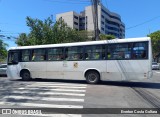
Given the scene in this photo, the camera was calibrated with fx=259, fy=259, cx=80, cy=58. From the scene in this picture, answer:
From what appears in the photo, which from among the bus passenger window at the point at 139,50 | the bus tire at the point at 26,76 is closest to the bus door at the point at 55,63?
the bus tire at the point at 26,76

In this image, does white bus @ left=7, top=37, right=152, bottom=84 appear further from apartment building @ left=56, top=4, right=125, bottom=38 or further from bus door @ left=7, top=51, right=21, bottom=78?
apartment building @ left=56, top=4, right=125, bottom=38

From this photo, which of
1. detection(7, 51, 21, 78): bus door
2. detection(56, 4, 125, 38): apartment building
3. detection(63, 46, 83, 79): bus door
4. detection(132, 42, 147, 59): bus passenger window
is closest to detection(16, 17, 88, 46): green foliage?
detection(7, 51, 21, 78): bus door

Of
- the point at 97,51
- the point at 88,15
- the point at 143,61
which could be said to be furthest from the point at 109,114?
the point at 88,15

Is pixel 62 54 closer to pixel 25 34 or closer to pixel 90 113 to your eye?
pixel 90 113

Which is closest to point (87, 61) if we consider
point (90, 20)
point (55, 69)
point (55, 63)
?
point (55, 63)

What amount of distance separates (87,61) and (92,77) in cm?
109

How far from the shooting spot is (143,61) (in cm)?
1507

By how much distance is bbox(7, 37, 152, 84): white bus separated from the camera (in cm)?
1529

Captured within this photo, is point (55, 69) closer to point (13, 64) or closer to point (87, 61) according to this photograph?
point (87, 61)

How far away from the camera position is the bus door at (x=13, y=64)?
19844mm

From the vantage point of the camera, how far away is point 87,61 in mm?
16891

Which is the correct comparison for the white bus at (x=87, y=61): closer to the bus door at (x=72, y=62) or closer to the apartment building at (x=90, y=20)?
the bus door at (x=72, y=62)

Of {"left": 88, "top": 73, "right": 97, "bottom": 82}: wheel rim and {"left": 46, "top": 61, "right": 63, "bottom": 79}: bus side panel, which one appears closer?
{"left": 88, "top": 73, "right": 97, "bottom": 82}: wheel rim

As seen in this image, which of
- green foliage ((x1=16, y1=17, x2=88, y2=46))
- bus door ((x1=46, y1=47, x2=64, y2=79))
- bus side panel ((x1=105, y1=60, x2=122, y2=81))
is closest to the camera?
bus side panel ((x1=105, y1=60, x2=122, y2=81))
